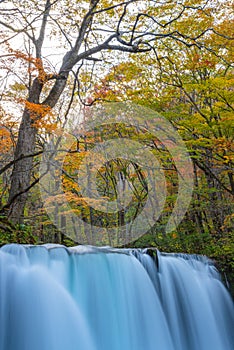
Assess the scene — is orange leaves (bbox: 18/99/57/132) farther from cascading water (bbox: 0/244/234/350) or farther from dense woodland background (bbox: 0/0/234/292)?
cascading water (bbox: 0/244/234/350)

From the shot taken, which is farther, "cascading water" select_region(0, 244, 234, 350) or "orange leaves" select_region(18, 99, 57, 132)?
"orange leaves" select_region(18, 99, 57, 132)

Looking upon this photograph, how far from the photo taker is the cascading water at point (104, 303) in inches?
171

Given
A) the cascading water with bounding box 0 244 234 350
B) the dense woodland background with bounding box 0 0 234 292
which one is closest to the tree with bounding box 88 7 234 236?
the dense woodland background with bounding box 0 0 234 292

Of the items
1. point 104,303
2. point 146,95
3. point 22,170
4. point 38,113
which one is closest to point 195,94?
point 146,95

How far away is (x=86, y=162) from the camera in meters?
15.9

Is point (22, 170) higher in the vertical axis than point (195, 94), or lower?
lower

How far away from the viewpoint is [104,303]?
215 inches

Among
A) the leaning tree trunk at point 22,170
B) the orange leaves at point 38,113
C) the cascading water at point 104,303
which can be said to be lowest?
the cascading water at point 104,303

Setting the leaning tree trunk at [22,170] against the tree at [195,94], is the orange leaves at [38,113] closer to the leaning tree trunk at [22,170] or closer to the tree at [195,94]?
the leaning tree trunk at [22,170]

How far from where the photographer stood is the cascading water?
4.35 meters

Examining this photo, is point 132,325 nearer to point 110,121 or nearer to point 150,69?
point 150,69

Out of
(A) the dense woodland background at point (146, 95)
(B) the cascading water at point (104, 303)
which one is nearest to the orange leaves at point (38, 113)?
(A) the dense woodland background at point (146, 95)

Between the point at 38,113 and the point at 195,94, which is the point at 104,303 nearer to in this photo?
the point at 38,113

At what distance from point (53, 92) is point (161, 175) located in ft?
23.3
